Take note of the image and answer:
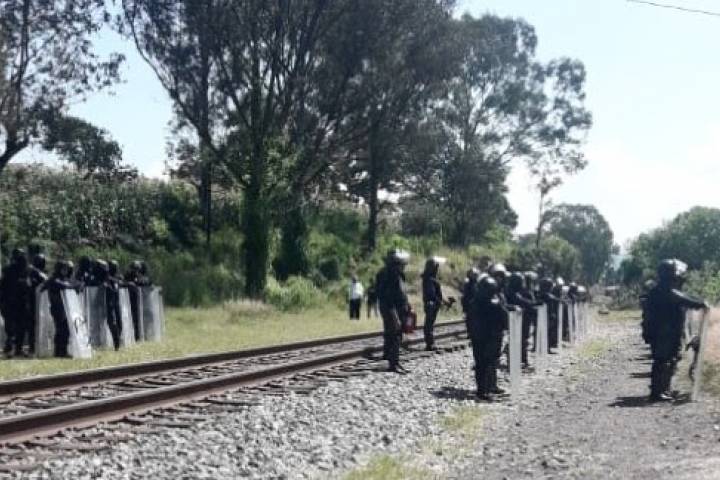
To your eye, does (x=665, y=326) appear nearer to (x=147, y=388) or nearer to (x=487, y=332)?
(x=487, y=332)

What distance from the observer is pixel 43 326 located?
1650 cm

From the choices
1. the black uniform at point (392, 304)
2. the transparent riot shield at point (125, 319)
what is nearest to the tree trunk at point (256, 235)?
the transparent riot shield at point (125, 319)

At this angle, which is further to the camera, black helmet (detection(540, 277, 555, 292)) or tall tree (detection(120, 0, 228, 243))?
tall tree (detection(120, 0, 228, 243))

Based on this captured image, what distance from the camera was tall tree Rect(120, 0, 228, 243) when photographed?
33.9m

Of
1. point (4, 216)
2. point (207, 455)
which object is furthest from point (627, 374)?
point (4, 216)

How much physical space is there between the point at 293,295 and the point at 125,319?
1669 centimetres

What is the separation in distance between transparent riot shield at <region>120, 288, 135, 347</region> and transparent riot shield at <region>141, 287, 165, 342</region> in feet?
3.35

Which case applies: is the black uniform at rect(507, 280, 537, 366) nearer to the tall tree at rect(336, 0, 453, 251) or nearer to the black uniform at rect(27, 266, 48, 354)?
the black uniform at rect(27, 266, 48, 354)

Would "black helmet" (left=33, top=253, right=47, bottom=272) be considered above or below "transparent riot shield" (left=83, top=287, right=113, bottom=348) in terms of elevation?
above

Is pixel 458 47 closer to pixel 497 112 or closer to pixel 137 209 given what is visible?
pixel 137 209

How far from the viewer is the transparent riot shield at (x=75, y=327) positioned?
1597cm

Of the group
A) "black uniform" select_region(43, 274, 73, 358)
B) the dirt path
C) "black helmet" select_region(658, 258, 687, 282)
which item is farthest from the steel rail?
"black helmet" select_region(658, 258, 687, 282)

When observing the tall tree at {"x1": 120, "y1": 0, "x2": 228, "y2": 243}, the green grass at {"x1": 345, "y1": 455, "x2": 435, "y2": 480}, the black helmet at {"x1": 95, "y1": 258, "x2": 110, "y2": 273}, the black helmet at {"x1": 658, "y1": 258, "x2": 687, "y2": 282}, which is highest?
the tall tree at {"x1": 120, "y1": 0, "x2": 228, "y2": 243}

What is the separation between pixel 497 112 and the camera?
62562 mm
